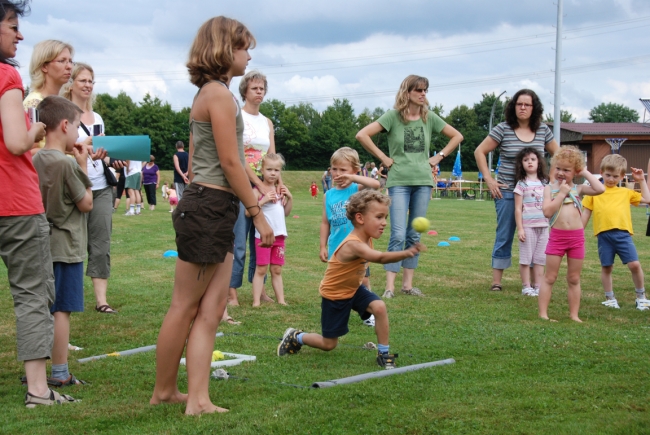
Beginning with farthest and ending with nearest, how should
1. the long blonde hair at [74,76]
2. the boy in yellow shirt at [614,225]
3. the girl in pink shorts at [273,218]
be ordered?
1. the boy in yellow shirt at [614,225]
2. the girl in pink shorts at [273,218]
3. the long blonde hair at [74,76]

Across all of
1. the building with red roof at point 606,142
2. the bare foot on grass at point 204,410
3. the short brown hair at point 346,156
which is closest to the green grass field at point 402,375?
the bare foot on grass at point 204,410

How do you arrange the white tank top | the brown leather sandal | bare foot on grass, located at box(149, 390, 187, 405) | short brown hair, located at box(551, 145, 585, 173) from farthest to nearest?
the white tank top
the brown leather sandal
short brown hair, located at box(551, 145, 585, 173)
bare foot on grass, located at box(149, 390, 187, 405)

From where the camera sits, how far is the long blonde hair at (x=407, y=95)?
26.8 ft

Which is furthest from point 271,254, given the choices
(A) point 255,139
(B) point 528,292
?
(B) point 528,292

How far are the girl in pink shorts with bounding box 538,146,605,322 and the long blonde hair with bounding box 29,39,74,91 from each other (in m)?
4.56

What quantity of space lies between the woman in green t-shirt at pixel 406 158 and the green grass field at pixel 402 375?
713 mm

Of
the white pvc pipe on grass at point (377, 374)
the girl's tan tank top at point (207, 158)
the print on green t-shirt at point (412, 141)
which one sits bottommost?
the white pvc pipe on grass at point (377, 374)

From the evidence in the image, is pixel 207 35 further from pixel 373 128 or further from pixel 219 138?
pixel 373 128

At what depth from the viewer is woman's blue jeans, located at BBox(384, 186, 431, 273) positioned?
8.13 meters

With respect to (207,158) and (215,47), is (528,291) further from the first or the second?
(215,47)

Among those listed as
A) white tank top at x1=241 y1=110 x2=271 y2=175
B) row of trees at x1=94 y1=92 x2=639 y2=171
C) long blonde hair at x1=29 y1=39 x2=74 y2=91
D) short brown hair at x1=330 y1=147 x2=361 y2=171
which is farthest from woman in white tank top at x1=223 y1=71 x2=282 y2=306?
row of trees at x1=94 y1=92 x2=639 y2=171

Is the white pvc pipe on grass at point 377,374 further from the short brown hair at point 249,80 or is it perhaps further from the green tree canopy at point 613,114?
the green tree canopy at point 613,114

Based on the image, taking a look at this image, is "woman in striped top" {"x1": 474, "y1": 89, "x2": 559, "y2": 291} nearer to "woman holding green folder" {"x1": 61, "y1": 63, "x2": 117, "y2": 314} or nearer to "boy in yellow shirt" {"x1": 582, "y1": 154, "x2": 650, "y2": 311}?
"boy in yellow shirt" {"x1": 582, "y1": 154, "x2": 650, "y2": 311}

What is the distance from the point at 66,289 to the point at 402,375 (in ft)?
7.61
